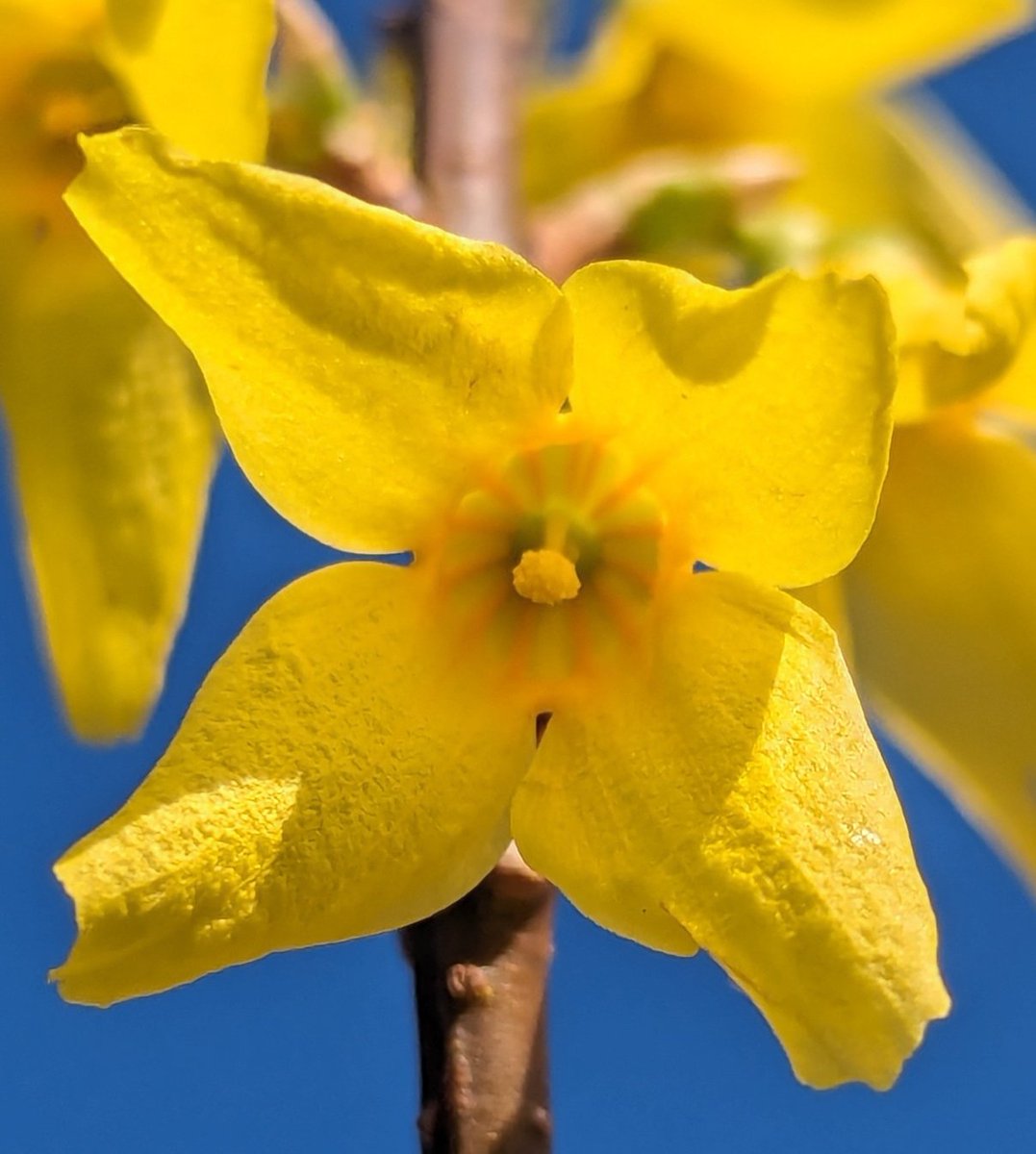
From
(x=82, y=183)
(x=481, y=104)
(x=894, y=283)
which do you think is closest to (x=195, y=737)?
(x=82, y=183)

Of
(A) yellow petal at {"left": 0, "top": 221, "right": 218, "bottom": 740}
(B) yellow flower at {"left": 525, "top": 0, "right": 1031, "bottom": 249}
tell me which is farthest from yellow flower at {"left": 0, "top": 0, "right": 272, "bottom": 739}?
(B) yellow flower at {"left": 525, "top": 0, "right": 1031, "bottom": 249}

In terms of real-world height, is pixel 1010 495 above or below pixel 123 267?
below

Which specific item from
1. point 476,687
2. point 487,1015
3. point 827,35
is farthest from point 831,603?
point 827,35

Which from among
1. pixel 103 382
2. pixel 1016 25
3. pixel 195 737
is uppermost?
pixel 1016 25

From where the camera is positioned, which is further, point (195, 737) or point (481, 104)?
point (481, 104)

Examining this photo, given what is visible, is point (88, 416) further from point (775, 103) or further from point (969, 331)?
point (775, 103)

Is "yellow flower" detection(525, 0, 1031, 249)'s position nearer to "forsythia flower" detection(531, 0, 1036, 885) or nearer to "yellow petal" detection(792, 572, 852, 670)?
"forsythia flower" detection(531, 0, 1036, 885)

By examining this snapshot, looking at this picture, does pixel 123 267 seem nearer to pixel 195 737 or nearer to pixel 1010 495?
pixel 195 737

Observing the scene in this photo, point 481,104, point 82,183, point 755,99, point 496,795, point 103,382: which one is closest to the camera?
point 82,183
